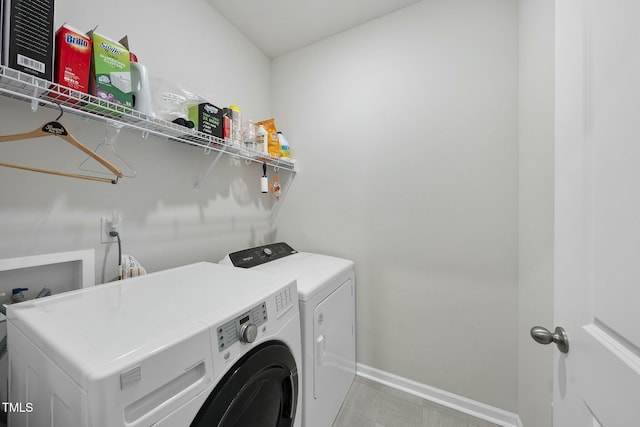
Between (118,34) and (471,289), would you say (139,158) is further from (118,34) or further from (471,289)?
(471,289)

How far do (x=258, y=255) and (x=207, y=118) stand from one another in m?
0.91

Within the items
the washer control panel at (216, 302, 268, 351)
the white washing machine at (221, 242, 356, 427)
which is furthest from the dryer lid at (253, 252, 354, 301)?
the washer control panel at (216, 302, 268, 351)

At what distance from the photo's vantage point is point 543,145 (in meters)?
1.05

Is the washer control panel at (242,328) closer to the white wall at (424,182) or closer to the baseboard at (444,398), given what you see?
the white wall at (424,182)

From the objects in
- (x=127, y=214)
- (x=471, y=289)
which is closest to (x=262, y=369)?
(x=127, y=214)

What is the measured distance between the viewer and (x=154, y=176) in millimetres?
1304

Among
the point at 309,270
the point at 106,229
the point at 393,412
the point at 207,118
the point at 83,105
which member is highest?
the point at 207,118

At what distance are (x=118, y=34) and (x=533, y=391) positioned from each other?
2.76 metres

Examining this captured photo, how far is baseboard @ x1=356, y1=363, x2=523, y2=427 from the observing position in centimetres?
142

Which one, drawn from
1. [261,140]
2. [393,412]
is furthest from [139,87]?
[393,412]

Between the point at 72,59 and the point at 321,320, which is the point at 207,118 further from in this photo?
the point at 321,320

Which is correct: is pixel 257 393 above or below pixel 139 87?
below

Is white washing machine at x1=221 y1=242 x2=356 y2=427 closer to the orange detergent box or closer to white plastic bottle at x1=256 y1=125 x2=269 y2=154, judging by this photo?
white plastic bottle at x1=256 y1=125 x2=269 y2=154

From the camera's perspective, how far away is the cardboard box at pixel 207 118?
126 centimetres
